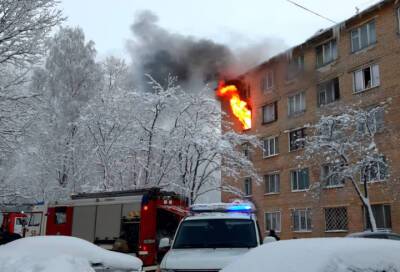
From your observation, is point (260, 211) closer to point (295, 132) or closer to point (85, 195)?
point (295, 132)

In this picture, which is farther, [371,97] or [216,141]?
[371,97]

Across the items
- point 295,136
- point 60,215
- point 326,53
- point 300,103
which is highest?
point 326,53

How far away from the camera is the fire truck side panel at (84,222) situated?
679 inches

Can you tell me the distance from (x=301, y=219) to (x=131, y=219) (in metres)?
15.9

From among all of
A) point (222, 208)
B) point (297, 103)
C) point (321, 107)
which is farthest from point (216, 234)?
point (297, 103)

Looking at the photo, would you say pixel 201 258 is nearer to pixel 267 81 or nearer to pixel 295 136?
pixel 295 136

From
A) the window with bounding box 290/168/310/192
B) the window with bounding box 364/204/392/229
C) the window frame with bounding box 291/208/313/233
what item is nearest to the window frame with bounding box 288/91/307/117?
the window with bounding box 290/168/310/192

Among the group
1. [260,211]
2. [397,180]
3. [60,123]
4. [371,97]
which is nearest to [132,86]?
[60,123]

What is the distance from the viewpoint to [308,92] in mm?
29891

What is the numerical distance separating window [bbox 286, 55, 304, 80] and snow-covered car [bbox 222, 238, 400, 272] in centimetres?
2543

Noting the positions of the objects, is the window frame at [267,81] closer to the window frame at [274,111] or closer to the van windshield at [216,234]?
the window frame at [274,111]

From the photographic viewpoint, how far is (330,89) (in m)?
28.3

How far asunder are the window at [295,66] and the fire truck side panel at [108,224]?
16737 millimetres

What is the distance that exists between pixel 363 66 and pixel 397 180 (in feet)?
26.2
